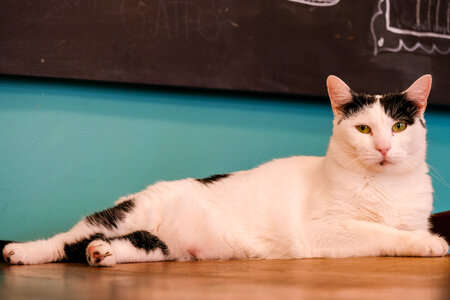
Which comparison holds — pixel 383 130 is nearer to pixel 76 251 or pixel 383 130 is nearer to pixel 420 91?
pixel 420 91

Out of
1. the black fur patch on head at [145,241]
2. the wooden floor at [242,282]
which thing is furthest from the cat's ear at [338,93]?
the black fur patch on head at [145,241]

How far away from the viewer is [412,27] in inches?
80.1

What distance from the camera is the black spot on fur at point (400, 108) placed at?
1.37m

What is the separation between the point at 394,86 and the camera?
2.03m

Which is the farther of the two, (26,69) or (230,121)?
(230,121)

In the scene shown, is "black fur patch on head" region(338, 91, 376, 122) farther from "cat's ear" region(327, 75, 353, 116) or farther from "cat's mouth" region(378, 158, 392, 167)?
"cat's mouth" region(378, 158, 392, 167)

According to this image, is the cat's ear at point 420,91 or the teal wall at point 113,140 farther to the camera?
the teal wall at point 113,140

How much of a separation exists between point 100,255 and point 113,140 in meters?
0.80

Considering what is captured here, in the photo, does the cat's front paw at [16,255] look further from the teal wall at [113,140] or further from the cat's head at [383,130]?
the cat's head at [383,130]

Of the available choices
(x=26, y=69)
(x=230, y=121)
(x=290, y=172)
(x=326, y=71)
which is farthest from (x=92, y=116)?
(x=326, y=71)

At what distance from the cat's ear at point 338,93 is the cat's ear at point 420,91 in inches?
7.2

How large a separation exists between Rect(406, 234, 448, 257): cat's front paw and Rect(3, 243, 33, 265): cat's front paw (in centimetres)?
106

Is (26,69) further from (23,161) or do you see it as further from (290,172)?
(290,172)

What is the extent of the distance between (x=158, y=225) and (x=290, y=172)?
19.9 inches
